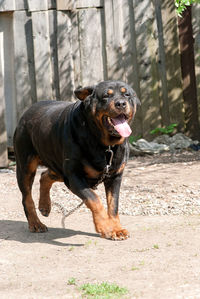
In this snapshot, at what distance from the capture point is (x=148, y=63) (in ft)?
33.5

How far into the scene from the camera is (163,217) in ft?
20.4

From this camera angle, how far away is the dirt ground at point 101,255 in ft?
13.0

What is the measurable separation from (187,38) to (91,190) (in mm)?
5765

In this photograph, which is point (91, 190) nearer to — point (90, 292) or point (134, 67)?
point (90, 292)

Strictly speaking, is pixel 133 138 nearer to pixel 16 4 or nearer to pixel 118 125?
pixel 16 4

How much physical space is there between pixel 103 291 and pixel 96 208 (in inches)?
54.5

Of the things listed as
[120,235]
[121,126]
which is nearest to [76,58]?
[121,126]

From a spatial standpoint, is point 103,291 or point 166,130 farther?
point 166,130

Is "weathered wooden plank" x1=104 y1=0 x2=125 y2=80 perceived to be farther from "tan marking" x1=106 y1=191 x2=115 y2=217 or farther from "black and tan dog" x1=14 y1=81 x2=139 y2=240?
"tan marking" x1=106 y1=191 x2=115 y2=217

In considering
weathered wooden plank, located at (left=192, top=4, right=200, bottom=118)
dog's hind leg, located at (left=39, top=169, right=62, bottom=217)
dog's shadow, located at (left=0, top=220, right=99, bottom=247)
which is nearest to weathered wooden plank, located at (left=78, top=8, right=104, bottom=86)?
weathered wooden plank, located at (left=192, top=4, right=200, bottom=118)

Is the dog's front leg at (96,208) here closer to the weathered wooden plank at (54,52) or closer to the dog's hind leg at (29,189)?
the dog's hind leg at (29,189)

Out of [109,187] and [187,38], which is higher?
[187,38]

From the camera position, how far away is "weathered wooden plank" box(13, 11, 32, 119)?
10.1 meters

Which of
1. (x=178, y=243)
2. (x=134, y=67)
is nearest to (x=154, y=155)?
(x=134, y=67)
